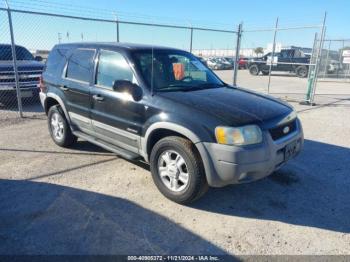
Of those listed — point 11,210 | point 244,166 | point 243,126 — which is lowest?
point 11,210

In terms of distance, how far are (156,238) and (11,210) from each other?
175 centimetres

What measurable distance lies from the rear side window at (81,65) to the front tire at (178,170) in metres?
1.82

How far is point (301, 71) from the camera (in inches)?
980

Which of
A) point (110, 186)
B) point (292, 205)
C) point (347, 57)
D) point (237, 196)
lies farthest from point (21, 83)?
point (347, 57)

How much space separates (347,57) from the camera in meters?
19.0

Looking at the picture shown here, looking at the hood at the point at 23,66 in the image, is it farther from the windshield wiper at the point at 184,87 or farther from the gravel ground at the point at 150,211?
the windshield wiper at the point at 184,87

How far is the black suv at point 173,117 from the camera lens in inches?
133

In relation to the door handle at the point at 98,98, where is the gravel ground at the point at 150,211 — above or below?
below

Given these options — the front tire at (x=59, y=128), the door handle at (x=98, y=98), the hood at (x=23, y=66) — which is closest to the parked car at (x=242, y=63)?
the hood at (x=23, y=66)

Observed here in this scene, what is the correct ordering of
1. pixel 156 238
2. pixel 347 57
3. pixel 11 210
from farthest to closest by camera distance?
pixel 347 57
pixel 11 210
pixel 156 238

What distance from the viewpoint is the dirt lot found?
10.1 feet

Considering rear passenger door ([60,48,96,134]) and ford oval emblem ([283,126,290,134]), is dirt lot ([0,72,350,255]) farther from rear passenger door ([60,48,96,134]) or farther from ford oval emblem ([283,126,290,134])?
ford oval emblem ([283,126,290,134])

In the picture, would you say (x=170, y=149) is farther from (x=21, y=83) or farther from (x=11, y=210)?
(x=21, y=83)

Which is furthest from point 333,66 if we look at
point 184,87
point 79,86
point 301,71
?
point 79,86
